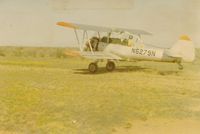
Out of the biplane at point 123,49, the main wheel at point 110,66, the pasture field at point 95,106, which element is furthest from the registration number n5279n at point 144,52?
the pasture field at point 95,106

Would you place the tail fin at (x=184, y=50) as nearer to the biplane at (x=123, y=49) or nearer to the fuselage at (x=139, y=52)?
the biplane at (x=123, y=49)

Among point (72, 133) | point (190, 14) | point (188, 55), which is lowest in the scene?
point (72, 133)

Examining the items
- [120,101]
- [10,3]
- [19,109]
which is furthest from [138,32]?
[19,109]

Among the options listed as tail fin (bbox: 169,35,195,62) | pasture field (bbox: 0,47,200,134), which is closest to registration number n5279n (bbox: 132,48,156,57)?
tail fin (bbox: 169,35,195,62)

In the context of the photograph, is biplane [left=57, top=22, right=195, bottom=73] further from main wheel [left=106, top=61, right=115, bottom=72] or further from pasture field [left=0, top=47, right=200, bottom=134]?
pasture field [left=0, top=47, right=200, bottom=134]

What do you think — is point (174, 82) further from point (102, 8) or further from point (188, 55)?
point (102, 8)

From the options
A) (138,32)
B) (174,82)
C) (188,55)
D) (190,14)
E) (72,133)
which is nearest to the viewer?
(72,133)

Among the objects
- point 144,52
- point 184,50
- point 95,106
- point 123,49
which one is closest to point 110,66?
point 123,49
